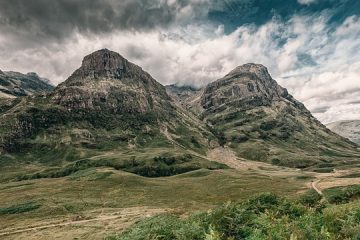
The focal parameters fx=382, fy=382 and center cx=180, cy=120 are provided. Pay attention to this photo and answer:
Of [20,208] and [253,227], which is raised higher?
[20,208]

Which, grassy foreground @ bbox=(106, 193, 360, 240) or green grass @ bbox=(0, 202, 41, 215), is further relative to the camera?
green grass @ bbox=(0, 202, 41, 215)

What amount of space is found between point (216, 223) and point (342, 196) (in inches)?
3163

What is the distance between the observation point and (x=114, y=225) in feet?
385

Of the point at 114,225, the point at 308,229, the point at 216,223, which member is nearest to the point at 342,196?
the point at 114,225

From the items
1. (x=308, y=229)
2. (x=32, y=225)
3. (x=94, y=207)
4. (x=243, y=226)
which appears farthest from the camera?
(x=94, y=207)

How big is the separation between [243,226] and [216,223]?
440cm

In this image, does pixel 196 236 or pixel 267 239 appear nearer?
pixel 267 239

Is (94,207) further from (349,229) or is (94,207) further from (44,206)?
(349,229)

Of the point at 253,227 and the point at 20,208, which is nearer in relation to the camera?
the point at 253,227

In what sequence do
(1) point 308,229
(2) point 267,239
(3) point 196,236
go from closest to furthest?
(2) point 267,239 → (1) point 308,229 → (3) point 196,236

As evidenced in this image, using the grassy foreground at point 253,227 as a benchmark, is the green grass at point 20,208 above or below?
above

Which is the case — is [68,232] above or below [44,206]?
below

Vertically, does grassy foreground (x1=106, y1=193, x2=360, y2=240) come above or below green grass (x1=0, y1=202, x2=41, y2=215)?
below

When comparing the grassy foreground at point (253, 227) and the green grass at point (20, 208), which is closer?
the grassy foreground at point (253, 227)
